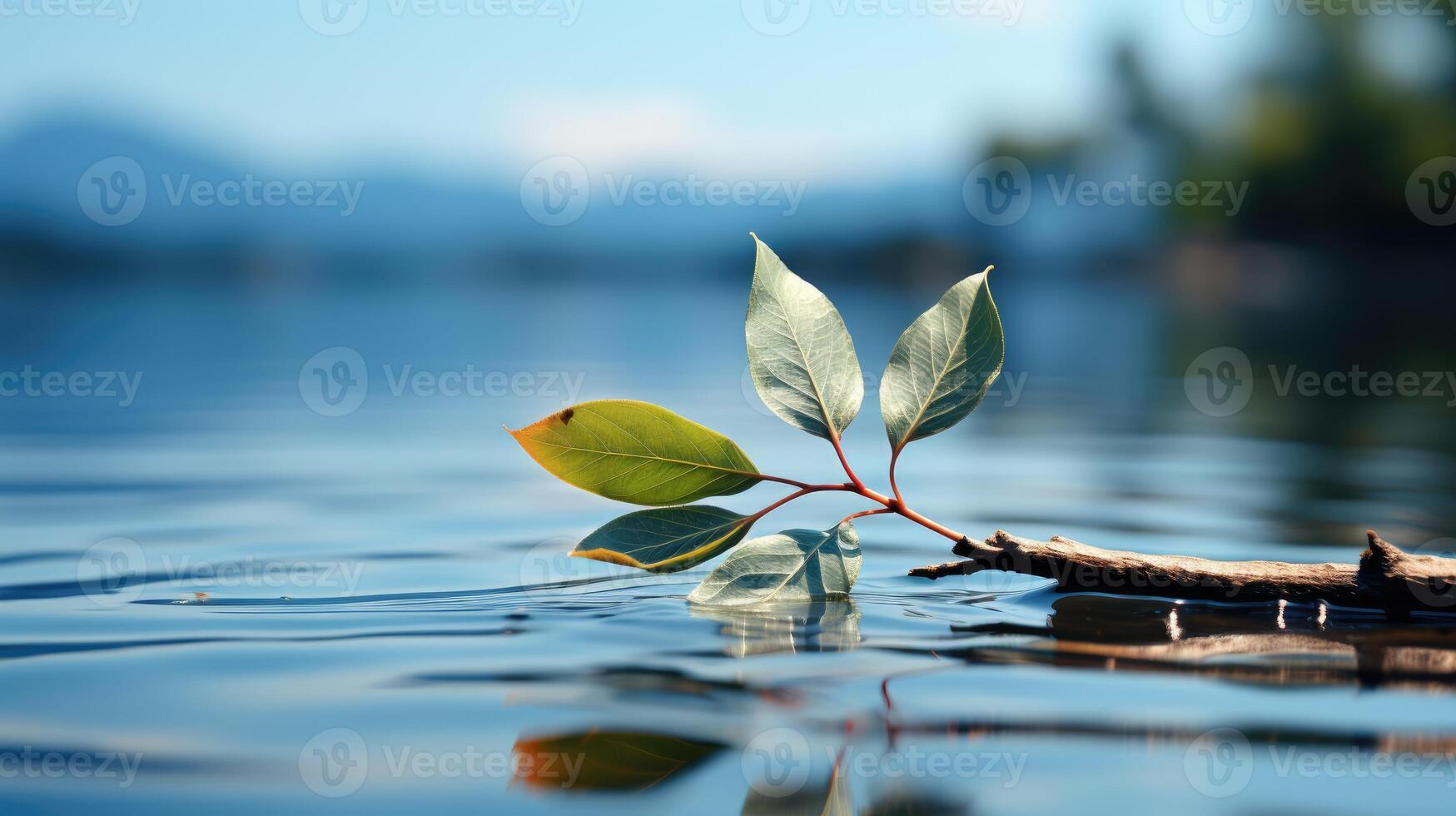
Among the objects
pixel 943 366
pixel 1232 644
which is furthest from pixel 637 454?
pixel 1232 644

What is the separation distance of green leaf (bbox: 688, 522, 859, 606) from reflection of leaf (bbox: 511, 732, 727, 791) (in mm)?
613

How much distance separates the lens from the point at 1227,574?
2002 mm

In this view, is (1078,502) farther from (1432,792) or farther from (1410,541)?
(1432,792)

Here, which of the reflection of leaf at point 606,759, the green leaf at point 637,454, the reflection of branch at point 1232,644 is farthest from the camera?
the green leaf at point 637,454

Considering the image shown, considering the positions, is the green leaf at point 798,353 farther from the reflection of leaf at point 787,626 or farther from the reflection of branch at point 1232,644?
the reflection of branch at point 1232,644

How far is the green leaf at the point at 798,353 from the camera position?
198 centimetres

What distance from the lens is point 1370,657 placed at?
66.9 inches

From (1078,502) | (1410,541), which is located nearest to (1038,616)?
(1410,541)

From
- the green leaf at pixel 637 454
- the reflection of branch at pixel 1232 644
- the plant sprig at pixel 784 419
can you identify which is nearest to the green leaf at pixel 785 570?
the plant sprig at pixel 784 419

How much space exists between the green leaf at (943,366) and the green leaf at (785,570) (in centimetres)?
21

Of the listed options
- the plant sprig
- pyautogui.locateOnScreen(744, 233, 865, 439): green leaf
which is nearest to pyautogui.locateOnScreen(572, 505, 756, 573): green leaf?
the plant sprig

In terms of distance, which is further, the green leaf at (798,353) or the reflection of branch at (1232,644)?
the green leaf at (798,353)

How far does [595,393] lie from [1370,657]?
21.0 feet

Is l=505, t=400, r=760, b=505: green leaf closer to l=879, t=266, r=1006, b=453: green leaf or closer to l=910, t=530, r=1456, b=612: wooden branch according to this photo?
l=879, t=266, r=1006, b=453: green leaf
